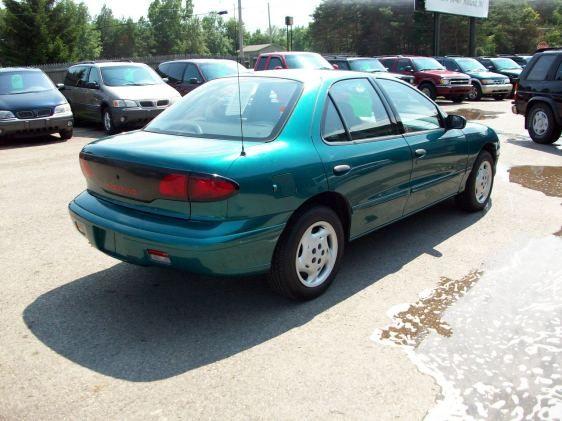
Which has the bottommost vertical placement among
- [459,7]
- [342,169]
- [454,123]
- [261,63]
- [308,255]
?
[308,255]

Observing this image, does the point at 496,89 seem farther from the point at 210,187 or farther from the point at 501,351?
the point at 210,187

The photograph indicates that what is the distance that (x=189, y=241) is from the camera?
10.6 ft

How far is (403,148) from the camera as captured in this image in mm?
4586

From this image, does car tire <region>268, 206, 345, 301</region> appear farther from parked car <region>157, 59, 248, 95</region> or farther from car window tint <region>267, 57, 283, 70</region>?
car window tint <region>267, 57, 283, 70</region>

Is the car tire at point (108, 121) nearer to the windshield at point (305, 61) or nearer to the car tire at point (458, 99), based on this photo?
the windshield at point (305, 61)

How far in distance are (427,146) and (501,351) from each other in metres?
2.14

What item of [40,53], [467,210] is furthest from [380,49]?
[467,210]

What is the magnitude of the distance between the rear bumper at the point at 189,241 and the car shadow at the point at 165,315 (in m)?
0.42

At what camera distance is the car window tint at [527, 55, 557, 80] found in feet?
34.0

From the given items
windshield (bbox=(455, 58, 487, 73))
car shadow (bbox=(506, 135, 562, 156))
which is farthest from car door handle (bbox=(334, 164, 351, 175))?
windshield (bbox=(455, 58, 487, 73))

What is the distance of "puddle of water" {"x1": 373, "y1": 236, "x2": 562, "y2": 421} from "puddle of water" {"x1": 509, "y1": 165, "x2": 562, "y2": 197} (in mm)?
3089

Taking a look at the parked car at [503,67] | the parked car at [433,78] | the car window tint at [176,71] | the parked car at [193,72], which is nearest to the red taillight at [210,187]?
the parked car at [193,72]

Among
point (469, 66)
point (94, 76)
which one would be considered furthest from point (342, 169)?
point (469, 66)

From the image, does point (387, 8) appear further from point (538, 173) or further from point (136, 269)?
point (136, 269)
